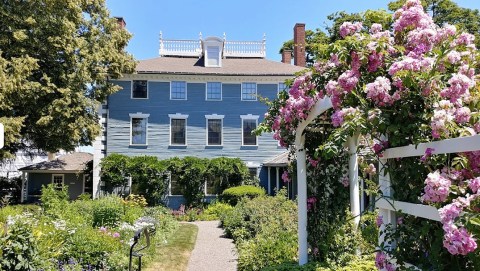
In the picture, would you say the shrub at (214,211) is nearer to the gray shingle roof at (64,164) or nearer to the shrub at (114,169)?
the shrub at (114,169)

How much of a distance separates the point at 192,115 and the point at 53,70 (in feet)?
25.3

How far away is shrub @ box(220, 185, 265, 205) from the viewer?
2138cm

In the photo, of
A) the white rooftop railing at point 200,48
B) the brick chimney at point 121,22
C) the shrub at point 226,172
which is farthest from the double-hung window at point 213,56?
the shrub at point 226,172

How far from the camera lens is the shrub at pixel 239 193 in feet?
70.1

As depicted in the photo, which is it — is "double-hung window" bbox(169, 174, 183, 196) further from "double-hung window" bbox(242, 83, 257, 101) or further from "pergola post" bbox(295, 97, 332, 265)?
"pergola post" bbox(295, 97, 332, 265)

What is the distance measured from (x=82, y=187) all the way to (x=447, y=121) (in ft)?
91.4

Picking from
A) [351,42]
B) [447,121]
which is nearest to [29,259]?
[351,42]

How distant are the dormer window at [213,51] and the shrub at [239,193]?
7.74 m

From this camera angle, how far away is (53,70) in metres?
19.6

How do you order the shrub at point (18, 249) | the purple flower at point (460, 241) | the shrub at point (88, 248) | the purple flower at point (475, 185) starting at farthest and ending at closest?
the shrub at point (88, 248) < the shrub at point (18, 249) < the purple flower at point (475, 185) < the purple flower at point (460, 241)

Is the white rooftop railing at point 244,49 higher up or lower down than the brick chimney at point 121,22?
lower down

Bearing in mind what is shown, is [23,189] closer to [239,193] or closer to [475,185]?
[239,193]

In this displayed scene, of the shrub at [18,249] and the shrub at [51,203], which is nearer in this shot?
the shrub at [18,249]

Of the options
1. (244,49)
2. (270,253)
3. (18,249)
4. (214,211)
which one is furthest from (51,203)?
(244,49)
